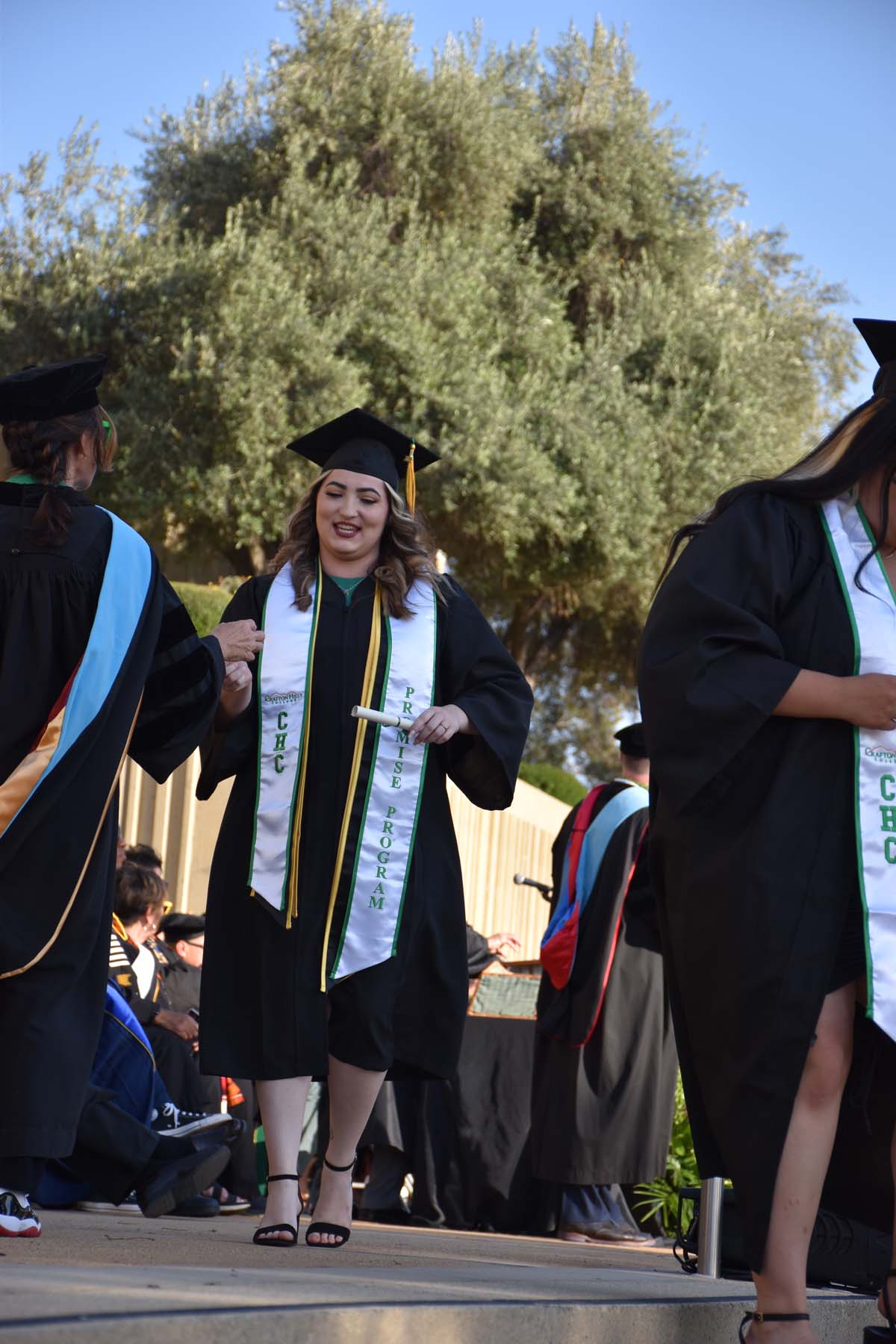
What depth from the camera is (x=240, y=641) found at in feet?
13.0

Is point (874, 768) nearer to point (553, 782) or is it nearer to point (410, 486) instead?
point (410, 486)

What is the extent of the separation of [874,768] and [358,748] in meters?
1.70

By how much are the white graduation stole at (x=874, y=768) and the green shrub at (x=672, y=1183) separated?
5266mm

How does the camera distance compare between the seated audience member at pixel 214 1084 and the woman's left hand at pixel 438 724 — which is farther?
the seated audience member at pixel 214 1084

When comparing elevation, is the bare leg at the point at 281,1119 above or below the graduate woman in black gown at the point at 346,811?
below

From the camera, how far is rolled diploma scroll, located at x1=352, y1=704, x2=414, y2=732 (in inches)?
155

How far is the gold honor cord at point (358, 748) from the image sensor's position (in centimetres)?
399

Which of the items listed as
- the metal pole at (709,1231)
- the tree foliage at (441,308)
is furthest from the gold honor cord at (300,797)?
the tree foliage at (441,308)

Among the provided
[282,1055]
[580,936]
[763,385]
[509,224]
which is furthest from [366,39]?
[282,1055]

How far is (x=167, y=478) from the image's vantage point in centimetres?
1991

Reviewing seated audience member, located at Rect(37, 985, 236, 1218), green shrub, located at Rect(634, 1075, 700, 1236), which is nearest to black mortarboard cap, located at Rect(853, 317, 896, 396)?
seated audience member, located at Rect(37, 985, 236, 1218)

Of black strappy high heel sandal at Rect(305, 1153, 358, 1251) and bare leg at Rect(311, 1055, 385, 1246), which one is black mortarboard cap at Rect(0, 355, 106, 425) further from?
black strappy high heel sandal at Rect(305, 1153, 358, 1251)

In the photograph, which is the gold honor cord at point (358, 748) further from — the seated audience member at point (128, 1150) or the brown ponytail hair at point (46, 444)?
the seated audience member at point (128, 1150)

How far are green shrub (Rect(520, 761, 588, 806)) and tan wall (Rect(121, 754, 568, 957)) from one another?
1.46m
